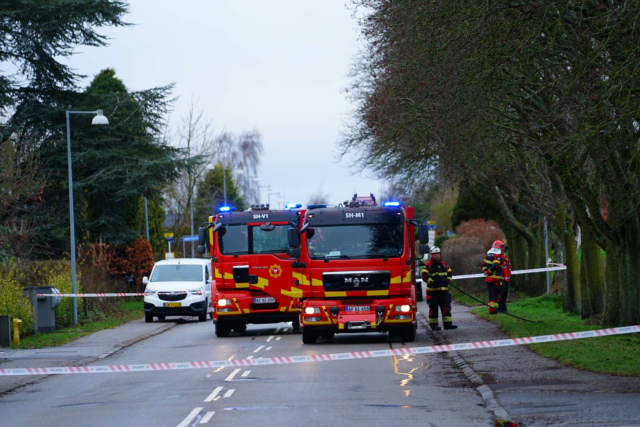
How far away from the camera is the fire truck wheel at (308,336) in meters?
20.4

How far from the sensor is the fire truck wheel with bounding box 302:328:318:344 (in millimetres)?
20438

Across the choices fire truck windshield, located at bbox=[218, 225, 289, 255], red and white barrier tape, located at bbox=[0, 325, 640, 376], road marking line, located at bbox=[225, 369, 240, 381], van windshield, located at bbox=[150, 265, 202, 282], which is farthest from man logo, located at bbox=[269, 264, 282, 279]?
van windshield, located at bbox=[150, 265, 202, 282]

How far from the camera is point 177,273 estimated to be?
109ft

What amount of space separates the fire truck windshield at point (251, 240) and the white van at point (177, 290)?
714cm

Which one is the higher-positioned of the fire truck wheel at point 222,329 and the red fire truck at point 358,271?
the red fire truck at point 358,271

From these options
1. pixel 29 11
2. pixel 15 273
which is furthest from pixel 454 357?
pixel 29 11

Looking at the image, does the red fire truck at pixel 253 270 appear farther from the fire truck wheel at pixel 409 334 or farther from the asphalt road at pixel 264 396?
the asphalt road at pixel 264 396

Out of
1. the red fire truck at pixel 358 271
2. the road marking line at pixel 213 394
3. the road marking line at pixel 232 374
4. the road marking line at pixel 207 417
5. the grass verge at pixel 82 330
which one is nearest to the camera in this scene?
the road marking line at pixel 207 417

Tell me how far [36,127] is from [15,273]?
12250mm

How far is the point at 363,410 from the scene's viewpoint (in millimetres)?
11227

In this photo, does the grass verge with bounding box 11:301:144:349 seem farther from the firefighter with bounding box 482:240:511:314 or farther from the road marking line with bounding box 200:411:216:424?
the road marking line with bounding box 200:411:216:424

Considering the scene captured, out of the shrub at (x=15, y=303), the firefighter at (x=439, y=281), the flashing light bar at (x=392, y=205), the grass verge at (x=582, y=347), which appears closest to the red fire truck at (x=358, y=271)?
the flashing light bar at (x=392, y=205)

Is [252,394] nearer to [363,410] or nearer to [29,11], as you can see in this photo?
[363,410]

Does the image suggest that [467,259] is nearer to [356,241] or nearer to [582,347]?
[356,241]
